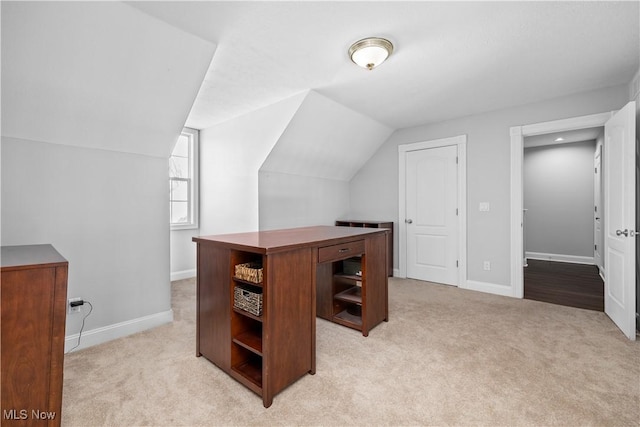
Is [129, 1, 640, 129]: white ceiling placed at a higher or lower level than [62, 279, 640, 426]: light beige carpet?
higher

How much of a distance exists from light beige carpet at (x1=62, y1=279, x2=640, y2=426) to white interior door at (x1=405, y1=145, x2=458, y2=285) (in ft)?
4.97

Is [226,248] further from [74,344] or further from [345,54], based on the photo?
[345,54]

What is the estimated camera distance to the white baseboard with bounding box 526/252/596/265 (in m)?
5.63

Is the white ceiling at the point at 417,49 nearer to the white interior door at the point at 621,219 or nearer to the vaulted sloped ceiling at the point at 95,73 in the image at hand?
the vaulted sloped ceiling at the point at 95,73

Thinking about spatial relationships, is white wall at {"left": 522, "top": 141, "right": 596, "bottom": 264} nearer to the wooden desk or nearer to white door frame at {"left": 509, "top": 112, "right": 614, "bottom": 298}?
white door frame at {"left": 509, "top": 112, "right": 614, "bottom": 298}

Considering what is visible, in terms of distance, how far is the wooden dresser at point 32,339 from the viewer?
122 centimetres

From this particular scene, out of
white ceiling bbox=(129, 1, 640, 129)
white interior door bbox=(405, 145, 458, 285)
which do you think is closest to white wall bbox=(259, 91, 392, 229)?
white ceiling bbox=(129, 1, 640, 129)

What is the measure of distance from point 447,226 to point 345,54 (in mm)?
2791

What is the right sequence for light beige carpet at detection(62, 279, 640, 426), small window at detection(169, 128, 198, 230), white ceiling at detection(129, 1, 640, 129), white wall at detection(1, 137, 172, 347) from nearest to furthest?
light beige carpet at detection(62, 279, 640, 426)
white ceiling at detection(129, 1, 640, 129)
white wall at detection(1, 137, 172, 347)
small window at detection(169, 128, 198, 230)

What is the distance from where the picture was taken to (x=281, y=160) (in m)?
3.98

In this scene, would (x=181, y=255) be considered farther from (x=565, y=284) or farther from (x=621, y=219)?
(x=565, y=284)

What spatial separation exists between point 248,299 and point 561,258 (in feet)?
21.8

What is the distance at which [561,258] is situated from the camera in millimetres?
5891

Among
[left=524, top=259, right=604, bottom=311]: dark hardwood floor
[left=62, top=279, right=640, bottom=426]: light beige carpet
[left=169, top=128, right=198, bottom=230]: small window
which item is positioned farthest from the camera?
[left=169, top=128, right=198, bottom=230]: small window
